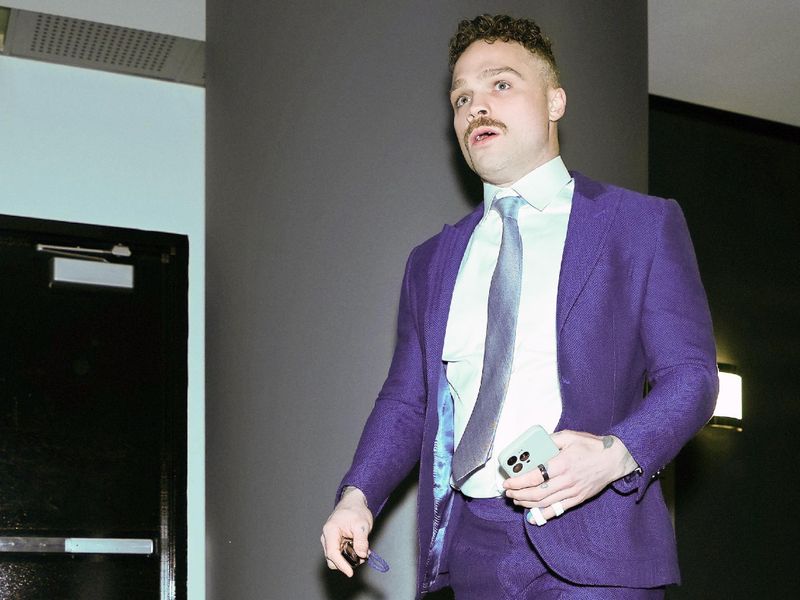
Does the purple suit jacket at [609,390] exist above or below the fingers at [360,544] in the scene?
above

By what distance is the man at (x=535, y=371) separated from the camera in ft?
5.76

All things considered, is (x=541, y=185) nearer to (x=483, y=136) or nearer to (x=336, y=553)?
(x=483, y=136)

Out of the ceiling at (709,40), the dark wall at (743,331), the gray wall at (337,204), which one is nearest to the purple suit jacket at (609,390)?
the gray wall at (337,204)

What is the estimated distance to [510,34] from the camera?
2227mm

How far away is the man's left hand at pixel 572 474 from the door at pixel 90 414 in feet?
9.81

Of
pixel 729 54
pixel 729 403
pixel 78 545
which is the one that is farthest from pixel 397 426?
pixel 729 54

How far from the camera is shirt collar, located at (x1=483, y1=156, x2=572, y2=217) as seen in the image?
2111 millimetres

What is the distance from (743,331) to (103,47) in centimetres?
303

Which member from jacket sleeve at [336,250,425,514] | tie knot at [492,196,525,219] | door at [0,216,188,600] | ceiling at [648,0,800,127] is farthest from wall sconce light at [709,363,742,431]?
tie knot at [492,196,525,219]

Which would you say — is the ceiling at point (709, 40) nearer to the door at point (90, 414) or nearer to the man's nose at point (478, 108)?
the door at point (90, 414)

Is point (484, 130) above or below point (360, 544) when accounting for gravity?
above

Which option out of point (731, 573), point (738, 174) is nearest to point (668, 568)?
point (731, 573)

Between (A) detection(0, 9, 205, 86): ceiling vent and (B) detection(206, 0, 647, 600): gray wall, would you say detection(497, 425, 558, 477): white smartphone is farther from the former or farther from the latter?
(A) detection(0, 9, 205, 86): ceiling vent

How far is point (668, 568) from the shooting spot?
70.5 inches
